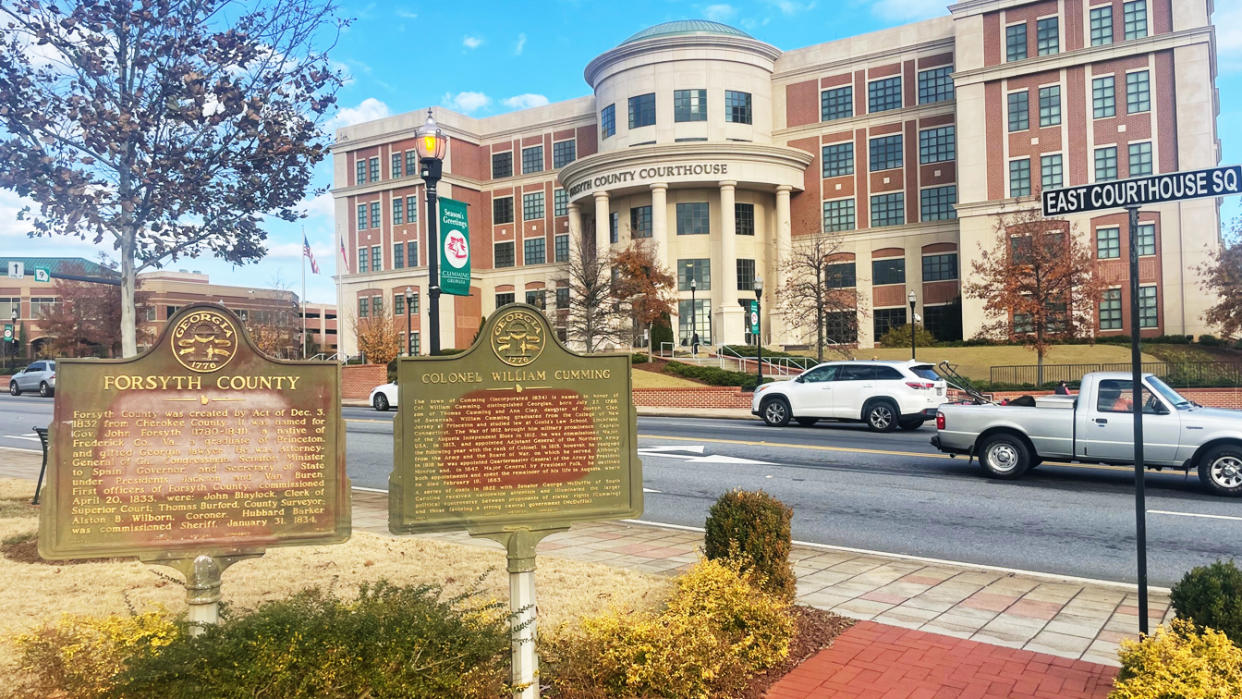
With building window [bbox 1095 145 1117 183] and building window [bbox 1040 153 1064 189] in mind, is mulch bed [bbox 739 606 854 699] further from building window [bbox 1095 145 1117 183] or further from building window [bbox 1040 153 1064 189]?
building window [bbox 1095 145 1117 183]

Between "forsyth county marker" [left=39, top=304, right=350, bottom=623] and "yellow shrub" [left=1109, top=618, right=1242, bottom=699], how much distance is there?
3.96m

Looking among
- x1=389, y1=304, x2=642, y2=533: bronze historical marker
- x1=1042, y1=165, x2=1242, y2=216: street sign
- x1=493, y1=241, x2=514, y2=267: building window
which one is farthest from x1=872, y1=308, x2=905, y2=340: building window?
x1=389, y1=304, x2=642, y2=533: bronze historical marker

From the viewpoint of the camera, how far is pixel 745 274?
4900 cm

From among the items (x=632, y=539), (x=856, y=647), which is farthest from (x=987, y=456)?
(x=856, y=647)

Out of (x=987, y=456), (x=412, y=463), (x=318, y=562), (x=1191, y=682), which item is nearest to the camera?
(x=1191, y=682)

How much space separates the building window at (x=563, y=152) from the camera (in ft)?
193

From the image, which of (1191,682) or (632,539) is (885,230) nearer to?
(632,539)

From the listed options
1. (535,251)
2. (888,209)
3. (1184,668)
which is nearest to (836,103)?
(888,209)

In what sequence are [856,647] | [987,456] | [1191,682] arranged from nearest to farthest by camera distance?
[1191,682]
[856,647]
[987,456]

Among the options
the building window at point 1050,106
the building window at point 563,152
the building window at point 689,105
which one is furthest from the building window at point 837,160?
the building window at point 563,152

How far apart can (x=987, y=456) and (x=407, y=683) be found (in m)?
11.3

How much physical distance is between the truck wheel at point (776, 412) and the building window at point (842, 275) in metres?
26.8

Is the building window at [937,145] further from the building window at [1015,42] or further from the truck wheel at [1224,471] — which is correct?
the truck wheel at [1224,471]

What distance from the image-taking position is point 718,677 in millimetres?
4676
